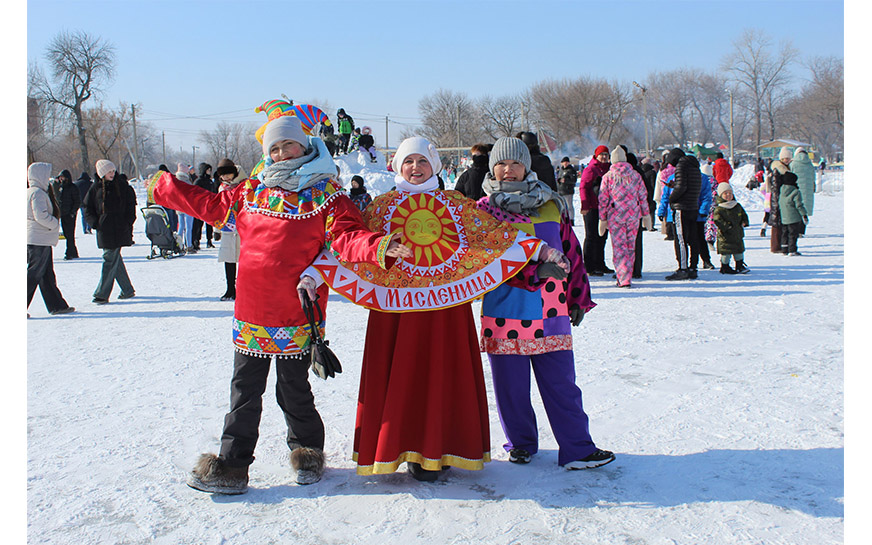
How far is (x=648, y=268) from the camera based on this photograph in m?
9.85

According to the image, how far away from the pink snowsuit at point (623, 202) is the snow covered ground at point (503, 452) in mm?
1517

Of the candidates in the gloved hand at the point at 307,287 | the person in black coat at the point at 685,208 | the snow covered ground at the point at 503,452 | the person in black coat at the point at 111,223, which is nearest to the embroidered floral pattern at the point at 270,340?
the gloved hand at the point at 307,287

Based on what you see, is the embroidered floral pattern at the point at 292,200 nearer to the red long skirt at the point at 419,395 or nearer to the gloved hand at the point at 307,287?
the gloved hand at the point at 307,287

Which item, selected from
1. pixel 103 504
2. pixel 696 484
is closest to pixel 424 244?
pixel 696 484

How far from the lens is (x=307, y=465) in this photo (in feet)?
10.4

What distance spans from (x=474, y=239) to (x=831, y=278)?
7.21 metres

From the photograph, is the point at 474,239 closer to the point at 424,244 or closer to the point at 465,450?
the point at 424,244

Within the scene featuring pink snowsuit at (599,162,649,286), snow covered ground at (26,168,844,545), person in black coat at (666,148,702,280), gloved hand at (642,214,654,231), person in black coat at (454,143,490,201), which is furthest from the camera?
person in black coat at (666,148,702,280)

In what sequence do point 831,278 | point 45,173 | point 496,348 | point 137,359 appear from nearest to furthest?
point 496,348
point 137,359
point 45,173
point 831,278

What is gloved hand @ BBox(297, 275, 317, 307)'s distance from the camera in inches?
118

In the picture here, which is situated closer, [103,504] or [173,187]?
[103,504]

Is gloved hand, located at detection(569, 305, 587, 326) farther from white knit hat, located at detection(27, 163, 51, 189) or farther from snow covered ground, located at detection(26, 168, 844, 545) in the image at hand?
white knit hat, located at detection(27, 163, 51, 189)

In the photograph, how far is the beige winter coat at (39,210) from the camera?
6859 millimetres

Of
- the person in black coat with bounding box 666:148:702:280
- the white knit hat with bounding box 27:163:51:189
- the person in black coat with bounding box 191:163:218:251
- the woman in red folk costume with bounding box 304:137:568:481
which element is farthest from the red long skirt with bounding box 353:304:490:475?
the person in black coat with bounding box 191:163:218:251
